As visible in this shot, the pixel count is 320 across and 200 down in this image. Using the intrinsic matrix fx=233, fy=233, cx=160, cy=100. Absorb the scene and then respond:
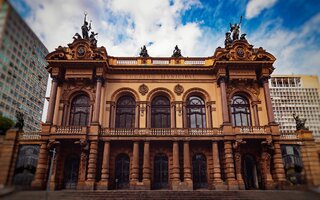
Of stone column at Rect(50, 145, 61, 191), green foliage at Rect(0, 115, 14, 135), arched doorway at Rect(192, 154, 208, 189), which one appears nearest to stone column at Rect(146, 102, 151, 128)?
arched doorway at Rect(192, 154, 208, 189)

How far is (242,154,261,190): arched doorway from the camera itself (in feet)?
72.9

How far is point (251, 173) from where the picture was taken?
22.8 metres

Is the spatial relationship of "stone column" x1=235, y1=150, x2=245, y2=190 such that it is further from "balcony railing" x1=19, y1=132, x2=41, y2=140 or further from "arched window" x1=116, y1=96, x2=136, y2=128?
"balcony railing" x1=19, y1=132, x2=41, y2=140

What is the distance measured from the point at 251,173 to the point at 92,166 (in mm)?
15195

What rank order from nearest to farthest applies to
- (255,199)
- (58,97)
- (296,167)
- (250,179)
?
(255,199), (296,167), (250,179), (58,97)

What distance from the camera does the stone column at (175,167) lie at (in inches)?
824

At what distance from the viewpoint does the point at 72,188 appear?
21.8 meters

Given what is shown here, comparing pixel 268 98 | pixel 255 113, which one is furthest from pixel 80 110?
pixel 268 98

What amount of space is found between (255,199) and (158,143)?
32.7 feet

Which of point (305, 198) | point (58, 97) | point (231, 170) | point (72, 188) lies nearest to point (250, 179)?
point (231, 170)

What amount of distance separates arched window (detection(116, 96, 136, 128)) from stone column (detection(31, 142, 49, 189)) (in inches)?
284

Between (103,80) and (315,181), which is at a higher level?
(103,80)

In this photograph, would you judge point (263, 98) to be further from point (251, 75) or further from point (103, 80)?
point (103, 80)

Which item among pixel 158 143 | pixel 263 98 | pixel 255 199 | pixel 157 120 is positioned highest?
pixel 263 98
